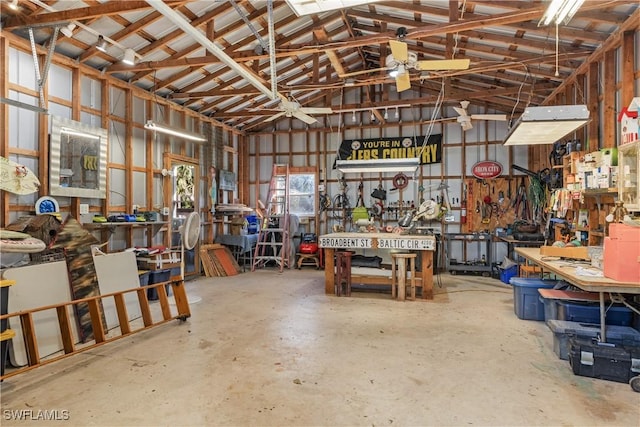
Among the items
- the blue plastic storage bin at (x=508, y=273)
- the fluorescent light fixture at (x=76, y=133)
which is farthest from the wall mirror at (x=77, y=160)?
the blue plastic storage bin at (x=508, y=273)

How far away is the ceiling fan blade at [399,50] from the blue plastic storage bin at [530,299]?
338cm

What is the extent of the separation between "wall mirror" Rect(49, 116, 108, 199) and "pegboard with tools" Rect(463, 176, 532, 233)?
25.8 feet

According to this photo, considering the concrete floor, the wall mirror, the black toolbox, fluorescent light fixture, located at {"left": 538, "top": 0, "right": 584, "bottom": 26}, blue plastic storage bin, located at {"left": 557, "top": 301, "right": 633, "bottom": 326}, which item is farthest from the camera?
the wall mirror

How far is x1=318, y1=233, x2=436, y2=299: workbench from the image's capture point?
5.87 meters

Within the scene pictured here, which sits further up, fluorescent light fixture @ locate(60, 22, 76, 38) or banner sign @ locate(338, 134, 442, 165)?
fluorescent light fixture @ locate(60, 22, 76, 38)

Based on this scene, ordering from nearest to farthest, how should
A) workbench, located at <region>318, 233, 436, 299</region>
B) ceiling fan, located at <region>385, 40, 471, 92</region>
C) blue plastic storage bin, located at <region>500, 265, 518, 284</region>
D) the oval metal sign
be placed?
ceiling fan, located at <region>385, 40, 471, 92</region>, workbench, located at <region>318, 233, 436, 299</region>, blue plastic storage bin, located at <region>500, 265, 518, 284</region>, the oval metal sign

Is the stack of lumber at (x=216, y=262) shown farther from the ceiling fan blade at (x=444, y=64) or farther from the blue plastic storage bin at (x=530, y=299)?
the ceiling fan blade at (x=444, y=64)

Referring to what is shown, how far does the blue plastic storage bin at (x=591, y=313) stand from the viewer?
3.74 meters

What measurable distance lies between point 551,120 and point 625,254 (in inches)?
56.1

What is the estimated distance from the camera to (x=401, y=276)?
19.5 ft

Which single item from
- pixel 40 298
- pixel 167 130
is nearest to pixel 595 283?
pixel 40 298

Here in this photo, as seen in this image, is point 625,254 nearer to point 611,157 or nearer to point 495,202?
point 611,157

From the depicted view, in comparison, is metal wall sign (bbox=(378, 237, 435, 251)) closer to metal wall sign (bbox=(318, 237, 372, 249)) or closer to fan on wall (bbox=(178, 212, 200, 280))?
metal wall sign (bbox=(318, 237, 372, 249))

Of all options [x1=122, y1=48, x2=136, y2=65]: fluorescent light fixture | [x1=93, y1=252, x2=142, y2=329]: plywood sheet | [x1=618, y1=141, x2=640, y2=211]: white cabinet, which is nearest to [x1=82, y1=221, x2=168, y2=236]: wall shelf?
[x1=93, y1=252, x2=142, y2=329]: plywood sheet
